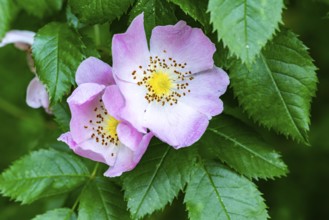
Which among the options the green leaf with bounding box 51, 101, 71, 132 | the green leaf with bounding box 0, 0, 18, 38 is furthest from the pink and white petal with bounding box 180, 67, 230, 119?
the green leaf with bounding box 0, 0, 18, 38

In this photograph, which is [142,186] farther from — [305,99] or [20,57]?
[20,57]

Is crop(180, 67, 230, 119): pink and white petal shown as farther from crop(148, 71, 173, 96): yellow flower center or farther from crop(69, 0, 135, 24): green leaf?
crop(69, 0, 135, 24): green leaf

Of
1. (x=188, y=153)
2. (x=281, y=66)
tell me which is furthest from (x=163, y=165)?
(x=281, y=66)

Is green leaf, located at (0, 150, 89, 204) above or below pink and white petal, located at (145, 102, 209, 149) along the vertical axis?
below

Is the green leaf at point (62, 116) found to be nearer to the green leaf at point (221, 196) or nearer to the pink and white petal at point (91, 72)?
the pink and white petal at point (91, 72)

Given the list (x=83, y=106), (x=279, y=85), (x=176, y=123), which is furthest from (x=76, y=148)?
(x=279, y=85)

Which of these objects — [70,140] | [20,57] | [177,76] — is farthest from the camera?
[20,57]

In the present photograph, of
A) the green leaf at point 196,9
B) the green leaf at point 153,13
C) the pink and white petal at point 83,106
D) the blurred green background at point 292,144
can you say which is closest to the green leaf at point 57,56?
the pink and white petal at point 83,106
